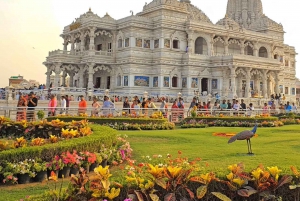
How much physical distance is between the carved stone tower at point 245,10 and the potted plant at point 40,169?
58.7 meters

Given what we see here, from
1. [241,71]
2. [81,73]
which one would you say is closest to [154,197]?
[81,73]

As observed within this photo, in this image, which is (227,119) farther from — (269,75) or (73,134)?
(269,75)

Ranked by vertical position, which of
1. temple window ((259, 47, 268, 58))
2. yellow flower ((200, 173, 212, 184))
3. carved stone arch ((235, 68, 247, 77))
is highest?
temple window ((259, 47, 268, 58))

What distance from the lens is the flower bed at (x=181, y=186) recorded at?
4.95 meters

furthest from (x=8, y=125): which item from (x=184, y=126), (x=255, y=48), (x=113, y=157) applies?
(x=255, y=48)

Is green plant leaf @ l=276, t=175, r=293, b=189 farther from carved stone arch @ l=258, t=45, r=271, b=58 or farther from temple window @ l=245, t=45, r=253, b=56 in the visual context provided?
temple window @ l=245, t=45, r=253, b=56

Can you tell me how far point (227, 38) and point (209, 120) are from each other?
31.5 metres

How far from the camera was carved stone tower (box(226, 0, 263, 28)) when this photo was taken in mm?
62344

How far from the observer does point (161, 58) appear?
44812 mm

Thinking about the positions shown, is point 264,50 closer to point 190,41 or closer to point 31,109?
point 190,41

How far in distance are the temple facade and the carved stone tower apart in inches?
454

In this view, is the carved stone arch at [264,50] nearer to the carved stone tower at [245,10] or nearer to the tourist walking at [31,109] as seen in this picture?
the carved stone tower at [245,10]

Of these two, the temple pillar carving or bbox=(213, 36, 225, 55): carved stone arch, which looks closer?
the temple pillar carving

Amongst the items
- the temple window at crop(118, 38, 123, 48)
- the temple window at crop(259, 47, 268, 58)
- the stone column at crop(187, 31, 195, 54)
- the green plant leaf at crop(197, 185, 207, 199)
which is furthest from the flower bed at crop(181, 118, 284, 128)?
the temple window at crop(259, 47, 268, 58)
